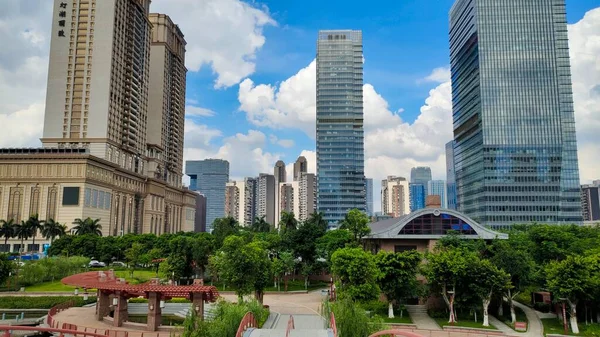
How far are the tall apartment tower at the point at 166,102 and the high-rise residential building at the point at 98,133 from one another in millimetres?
507

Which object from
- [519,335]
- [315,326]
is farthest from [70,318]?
[519,335]

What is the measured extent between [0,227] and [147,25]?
241 ft

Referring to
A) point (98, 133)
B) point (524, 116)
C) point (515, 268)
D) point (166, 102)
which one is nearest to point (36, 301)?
point (515, 268)

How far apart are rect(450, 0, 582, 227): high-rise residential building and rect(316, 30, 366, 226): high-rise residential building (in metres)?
43.4

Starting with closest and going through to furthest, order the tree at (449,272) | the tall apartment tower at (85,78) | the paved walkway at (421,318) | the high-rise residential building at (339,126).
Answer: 1. the paved walkway at (421,318)
2. the tree at (449,272)
3. the tall apartment tower at (85,78)
4. the high-rise residential building at (339,126)

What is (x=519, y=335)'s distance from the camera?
36.3 metres

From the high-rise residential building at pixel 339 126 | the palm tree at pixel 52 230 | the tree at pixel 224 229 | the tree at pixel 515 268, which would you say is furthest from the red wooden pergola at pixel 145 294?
the high-rise residential building at pixel 339 126

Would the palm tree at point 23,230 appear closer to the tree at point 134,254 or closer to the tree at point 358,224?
the tree at point 134,254

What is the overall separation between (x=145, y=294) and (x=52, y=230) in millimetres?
64805

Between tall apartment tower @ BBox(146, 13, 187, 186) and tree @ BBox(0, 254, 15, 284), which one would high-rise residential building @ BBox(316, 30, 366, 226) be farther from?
tree @ BBox(0, 254, 15, 284)

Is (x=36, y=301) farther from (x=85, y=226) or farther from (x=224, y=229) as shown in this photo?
(x=85, y=226)

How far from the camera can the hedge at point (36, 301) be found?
43.1 meters

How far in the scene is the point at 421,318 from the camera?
42.1 metres

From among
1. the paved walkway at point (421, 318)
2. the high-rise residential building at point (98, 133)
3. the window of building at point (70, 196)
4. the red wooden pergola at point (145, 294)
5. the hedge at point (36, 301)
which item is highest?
the high-rise residential building at point (98, 133)
